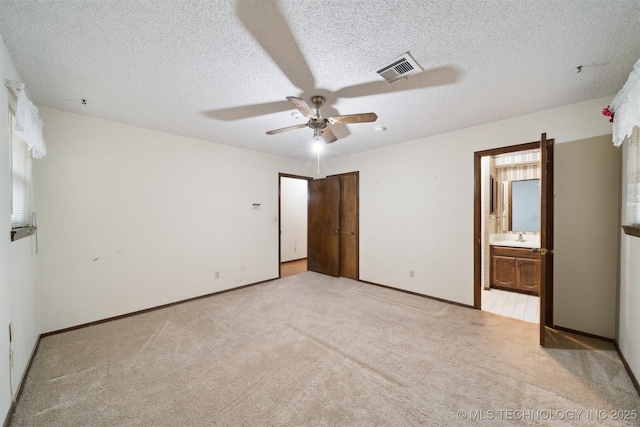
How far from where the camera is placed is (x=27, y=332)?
208cm

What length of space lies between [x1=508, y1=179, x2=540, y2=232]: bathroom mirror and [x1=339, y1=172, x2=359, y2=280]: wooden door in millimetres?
2935

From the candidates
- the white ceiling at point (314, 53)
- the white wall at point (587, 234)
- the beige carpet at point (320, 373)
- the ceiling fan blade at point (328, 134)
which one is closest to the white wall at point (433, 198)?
the white wall at point (587, 234)

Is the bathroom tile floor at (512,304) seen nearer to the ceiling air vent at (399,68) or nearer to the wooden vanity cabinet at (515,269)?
the wooden vanity cabinet at (515,269)

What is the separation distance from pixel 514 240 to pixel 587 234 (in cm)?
193

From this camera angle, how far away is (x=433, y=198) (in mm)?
3613

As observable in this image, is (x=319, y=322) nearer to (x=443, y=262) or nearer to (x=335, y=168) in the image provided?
(x=443, y=262)

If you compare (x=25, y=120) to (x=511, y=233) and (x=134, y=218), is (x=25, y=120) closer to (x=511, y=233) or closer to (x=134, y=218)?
(x=134, y=218)

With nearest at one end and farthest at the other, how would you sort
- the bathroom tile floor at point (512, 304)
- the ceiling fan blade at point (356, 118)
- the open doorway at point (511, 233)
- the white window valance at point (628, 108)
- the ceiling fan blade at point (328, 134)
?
the white window valance at point (628, 108) < the ceiling fan blade at point (356, 118) < the ceiling fan blade at point (328, 134) < the bathroom tile floor at point (512, 304) < the open doorway at point (511, 233)

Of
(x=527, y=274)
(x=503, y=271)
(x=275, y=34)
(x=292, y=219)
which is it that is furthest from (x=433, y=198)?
(x=292, y=219)

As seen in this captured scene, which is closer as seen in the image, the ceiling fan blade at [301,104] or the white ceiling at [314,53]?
the white ceiling at [314,53]

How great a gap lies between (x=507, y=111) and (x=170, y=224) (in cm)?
448

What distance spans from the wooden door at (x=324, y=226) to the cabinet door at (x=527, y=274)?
2985 millimetres

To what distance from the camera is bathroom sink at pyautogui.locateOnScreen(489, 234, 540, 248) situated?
3.95 metres

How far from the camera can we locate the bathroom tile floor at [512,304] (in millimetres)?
3049
